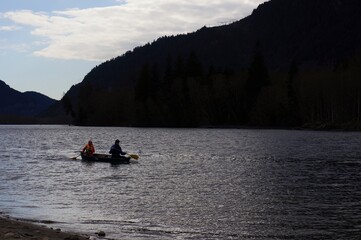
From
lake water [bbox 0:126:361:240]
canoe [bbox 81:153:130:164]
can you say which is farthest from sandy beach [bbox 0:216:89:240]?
canoe [bbox 81:153:130:164]

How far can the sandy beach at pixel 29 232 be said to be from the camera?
17.8m

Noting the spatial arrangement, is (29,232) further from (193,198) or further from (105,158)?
(105,158)

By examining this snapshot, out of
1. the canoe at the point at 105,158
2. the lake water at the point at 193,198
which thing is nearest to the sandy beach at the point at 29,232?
the lake water at the point at 193,198

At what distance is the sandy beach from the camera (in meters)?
17.8

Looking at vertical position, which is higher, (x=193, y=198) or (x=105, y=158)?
(x=105, y=158)

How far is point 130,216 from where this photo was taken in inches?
970

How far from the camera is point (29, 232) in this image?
19.3 meters

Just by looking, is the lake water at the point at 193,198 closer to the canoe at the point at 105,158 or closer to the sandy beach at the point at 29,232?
the canoe at the point at 105,158

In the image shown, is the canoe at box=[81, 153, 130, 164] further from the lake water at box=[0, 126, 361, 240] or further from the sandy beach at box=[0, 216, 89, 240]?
the sandy beach at box=[0, 216, 89, 240]

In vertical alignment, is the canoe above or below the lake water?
above

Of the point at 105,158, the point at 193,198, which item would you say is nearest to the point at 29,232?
the point at 193,198

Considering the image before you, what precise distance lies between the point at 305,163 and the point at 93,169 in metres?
20.6

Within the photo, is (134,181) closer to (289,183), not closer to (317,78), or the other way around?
(289,183)

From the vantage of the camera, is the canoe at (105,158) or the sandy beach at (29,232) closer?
the sandy beach at (29,232)
